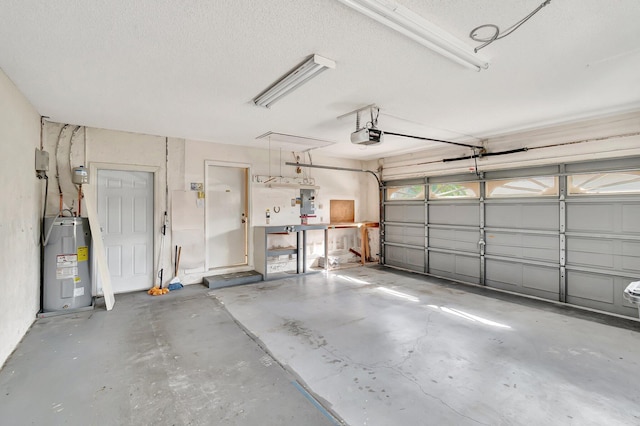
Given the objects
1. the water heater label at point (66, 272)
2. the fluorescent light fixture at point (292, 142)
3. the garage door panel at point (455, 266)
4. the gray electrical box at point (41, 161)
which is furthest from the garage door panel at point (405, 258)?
the gray electrical box at point (41, 161)

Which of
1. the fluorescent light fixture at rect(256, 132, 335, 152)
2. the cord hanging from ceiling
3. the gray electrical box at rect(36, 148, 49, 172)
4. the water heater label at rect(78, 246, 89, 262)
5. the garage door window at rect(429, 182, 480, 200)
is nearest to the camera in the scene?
the cord hanging from ceiling

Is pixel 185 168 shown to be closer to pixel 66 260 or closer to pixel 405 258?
pixel 66 260

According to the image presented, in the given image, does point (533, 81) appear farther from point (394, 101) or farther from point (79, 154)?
point (79, 154)

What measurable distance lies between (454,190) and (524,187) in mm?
1194

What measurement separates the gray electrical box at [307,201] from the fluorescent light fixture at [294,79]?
3196 mm

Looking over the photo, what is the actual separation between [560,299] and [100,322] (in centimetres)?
607

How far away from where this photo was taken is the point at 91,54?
2297 mm

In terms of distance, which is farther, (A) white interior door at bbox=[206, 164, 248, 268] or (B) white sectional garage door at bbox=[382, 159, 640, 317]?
(A) white interior door at bbox=[206, 164, 248, 268]

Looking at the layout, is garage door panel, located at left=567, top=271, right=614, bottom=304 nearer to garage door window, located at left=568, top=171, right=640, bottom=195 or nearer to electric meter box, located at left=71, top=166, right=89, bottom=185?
garage door window, located at left=568, top=171, right=640, bottom=195

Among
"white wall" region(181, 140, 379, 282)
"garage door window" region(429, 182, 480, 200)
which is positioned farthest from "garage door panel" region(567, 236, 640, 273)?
"white wall" region(181, 140, 379, 282)

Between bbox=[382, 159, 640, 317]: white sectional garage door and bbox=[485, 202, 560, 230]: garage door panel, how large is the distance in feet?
0.04

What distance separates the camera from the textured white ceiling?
71.4 inches

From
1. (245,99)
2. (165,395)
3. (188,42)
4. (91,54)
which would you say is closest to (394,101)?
(245,99)

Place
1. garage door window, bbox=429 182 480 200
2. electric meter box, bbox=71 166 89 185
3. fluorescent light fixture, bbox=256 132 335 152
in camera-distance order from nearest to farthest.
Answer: electric meter box, bbox=71 166 89 185 < fluorescent light fixture, bbox=256 132 335 152 < garage door window, bbox=429 182 480 200
